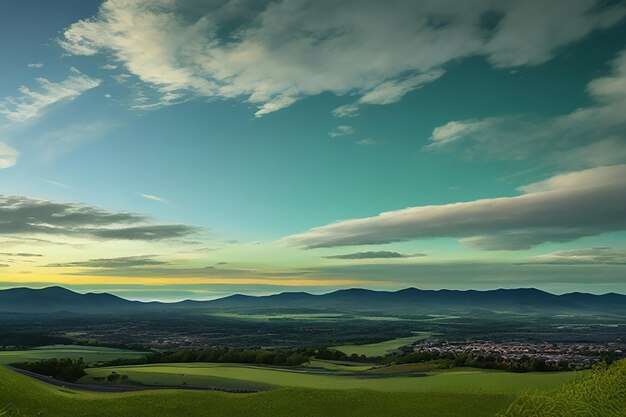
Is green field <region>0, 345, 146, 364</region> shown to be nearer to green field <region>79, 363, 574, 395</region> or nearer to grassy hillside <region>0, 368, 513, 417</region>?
green field <region>79, 363, 574, 395</region>

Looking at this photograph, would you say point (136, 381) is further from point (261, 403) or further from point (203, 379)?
point (261, 403)

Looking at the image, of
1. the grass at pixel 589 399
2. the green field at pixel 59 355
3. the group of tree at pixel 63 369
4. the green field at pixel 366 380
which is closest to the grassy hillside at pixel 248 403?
the green field at pixel 366 380

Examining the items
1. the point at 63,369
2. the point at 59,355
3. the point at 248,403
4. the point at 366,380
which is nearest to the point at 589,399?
the point at 248,403

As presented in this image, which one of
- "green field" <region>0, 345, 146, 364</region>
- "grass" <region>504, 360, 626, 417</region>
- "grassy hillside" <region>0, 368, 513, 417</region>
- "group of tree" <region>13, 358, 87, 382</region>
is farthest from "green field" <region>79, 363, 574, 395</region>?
"green field" <region>0, 345, 146, 364</region>

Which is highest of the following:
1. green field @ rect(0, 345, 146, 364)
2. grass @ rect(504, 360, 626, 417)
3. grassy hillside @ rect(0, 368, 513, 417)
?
grass @ rect(504, 360, 626, 417)

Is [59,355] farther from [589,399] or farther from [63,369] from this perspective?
[589,399]

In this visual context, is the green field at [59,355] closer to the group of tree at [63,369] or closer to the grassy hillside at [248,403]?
the group of tree at [63,369]

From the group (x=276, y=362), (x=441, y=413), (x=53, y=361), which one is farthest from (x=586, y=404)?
(x=276, y=362)
